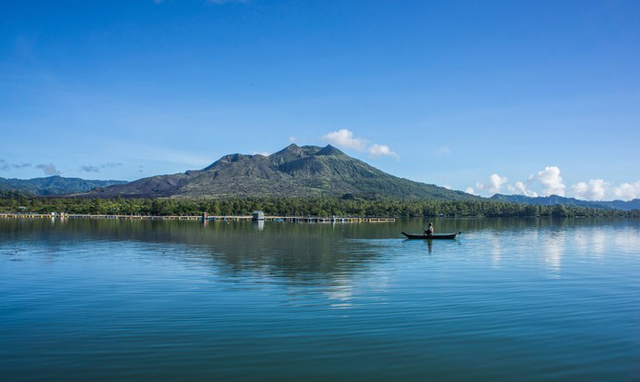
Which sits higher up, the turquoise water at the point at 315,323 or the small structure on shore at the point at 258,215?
the small structure on shore at the point at 258,215

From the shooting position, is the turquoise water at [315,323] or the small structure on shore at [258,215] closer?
the turquoise water at [315,323]

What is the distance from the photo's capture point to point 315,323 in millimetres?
18250

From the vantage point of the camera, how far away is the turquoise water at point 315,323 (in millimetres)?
13461

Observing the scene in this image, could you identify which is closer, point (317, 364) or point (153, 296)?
point (317, 364)

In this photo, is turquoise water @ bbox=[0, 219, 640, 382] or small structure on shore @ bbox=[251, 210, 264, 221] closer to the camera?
turquoise water @ bbox=[0, 219, 640, 382]

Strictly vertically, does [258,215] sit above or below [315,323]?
above

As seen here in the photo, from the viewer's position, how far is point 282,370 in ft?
43.7

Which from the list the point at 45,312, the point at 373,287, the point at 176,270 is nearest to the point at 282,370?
the point at 45,312

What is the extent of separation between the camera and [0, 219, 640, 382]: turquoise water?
13.5 m

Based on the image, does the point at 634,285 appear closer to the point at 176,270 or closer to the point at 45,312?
the point at 176,270

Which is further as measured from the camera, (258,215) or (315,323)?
(258,215)

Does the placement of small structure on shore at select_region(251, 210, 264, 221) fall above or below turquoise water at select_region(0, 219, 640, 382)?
above

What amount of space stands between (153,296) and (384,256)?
26.6m

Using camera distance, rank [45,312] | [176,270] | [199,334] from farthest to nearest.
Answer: [176,270] < [45,312] < [199,334]
